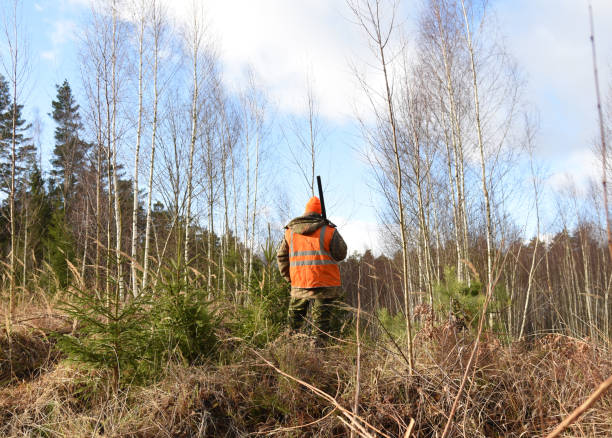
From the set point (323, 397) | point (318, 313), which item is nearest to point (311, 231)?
point (318, 313)

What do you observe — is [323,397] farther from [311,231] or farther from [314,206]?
[314,206]

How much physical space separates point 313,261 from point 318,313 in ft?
2.17

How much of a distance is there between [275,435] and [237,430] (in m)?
0.30

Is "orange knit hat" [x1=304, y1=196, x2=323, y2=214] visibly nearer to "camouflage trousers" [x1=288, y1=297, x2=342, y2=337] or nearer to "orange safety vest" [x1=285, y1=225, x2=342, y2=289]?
"orange safety vest" [x1=285, y1=225, x2=342, y2=289]

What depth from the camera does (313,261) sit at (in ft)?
15.5

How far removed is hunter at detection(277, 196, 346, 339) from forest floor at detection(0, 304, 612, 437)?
1.23 metres

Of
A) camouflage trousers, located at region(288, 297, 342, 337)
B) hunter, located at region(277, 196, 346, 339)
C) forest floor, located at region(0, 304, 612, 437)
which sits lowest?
forest floor, located at region(0, 304, 612, 437)

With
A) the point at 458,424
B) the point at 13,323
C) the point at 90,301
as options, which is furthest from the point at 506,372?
the point at 13,323

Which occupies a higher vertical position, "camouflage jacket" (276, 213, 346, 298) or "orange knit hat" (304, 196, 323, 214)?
"orange knit hat" (304, 196, 323, 214)

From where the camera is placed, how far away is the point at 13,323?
423cm

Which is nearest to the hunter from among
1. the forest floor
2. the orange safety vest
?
the orange safety vest

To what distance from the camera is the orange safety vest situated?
4.70 meters

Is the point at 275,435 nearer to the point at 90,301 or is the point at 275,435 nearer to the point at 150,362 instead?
the point at 150,362

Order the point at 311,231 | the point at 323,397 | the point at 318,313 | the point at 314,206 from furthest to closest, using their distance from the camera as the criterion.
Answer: the point at 314,206 < the point at 311,231 < the point at 318,313 < the point at 323,397
